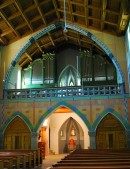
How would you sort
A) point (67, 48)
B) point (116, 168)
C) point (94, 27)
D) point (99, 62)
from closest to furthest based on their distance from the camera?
1. point (116, 168)
2. point (94, 27)
3. point (99, 62)
4. point (67, 48)

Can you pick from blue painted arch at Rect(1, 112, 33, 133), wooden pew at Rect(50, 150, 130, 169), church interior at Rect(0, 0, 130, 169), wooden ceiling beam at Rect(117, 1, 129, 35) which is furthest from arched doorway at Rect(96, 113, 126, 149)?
wooden pew at Rect(50, 150, 130, 169)

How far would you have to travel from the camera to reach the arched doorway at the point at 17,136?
1479 centimetres

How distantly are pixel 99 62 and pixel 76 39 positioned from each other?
2307mm

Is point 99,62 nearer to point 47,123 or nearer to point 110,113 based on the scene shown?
point 110,113

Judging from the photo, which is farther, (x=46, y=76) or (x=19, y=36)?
(x=46, y=76)

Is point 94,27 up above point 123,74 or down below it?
above

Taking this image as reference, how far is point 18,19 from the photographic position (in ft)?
47.1

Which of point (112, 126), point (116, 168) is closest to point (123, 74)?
point (112, 126)

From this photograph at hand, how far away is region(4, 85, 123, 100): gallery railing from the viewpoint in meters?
14.6

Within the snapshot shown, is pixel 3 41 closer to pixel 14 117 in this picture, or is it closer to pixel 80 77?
pixel 14 117

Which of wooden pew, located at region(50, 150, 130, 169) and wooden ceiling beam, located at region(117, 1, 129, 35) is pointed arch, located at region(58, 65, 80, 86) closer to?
wooden ceiling beam, located at region(117, 1, 129, 35)

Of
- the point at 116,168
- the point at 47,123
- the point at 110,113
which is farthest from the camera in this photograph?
the point at 47,123

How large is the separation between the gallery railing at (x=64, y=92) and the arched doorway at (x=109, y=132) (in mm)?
1441

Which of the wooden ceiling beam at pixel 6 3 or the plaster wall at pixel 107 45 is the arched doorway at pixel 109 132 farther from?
the wooden ceiling beam at pixel 6 3
